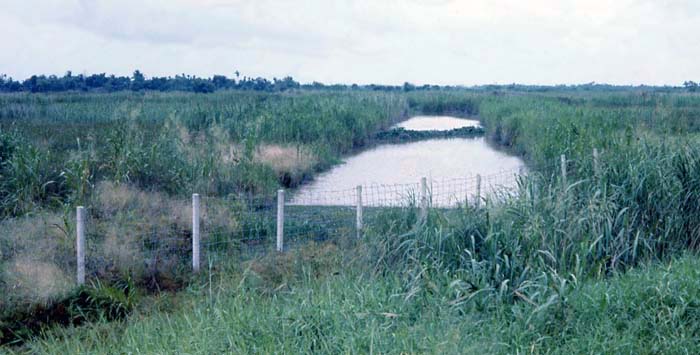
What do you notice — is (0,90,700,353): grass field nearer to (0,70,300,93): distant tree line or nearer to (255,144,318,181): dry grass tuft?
(255,144,318,181): dry grass tuft

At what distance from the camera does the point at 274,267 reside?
7777 mm

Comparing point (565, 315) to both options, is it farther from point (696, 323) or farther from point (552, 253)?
point (552, 253)

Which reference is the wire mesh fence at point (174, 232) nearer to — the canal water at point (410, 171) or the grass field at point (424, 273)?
the grass field at point (424, 273)

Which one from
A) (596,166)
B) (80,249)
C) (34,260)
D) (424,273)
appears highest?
(596,166)

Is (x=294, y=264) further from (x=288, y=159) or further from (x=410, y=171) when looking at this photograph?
(x=410, y=171)

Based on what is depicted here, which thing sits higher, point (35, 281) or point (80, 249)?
point (80, 249)

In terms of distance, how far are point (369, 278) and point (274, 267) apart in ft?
6.13

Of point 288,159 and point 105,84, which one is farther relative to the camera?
point 105,84

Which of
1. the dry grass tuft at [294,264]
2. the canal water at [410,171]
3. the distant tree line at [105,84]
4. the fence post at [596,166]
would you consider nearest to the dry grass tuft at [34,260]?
the dry grass tuft at [294,264]

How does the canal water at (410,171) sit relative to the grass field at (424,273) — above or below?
below

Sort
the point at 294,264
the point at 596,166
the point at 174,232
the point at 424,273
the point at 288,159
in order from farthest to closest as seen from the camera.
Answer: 1. the point at 288,159
2. the point at 174,232
3. the point at 596,166
4. the point at 294,264
5. the point at 424,273

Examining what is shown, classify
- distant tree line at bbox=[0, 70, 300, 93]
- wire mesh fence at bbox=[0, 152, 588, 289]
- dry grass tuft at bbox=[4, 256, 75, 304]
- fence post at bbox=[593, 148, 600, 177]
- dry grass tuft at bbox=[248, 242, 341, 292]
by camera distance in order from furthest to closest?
distant tree line at bbox=[0, 70, 300, 93] < fence post at bbox=[593, 148, 600, 177] < wire mesh fence at bbox=[0, 152, 588, 289] < dry grass tuft at bbox=[248, 242, 341, 292] < dry grass tuft at bbox=[4, 256, 75, 304]

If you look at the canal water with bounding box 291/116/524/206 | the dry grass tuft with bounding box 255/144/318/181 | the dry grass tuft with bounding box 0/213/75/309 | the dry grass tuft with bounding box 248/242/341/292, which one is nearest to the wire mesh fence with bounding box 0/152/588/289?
the dry grass tuft with bounding box 0/213/75/309

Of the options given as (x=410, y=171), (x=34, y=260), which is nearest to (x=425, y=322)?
(x=34, y=260)
